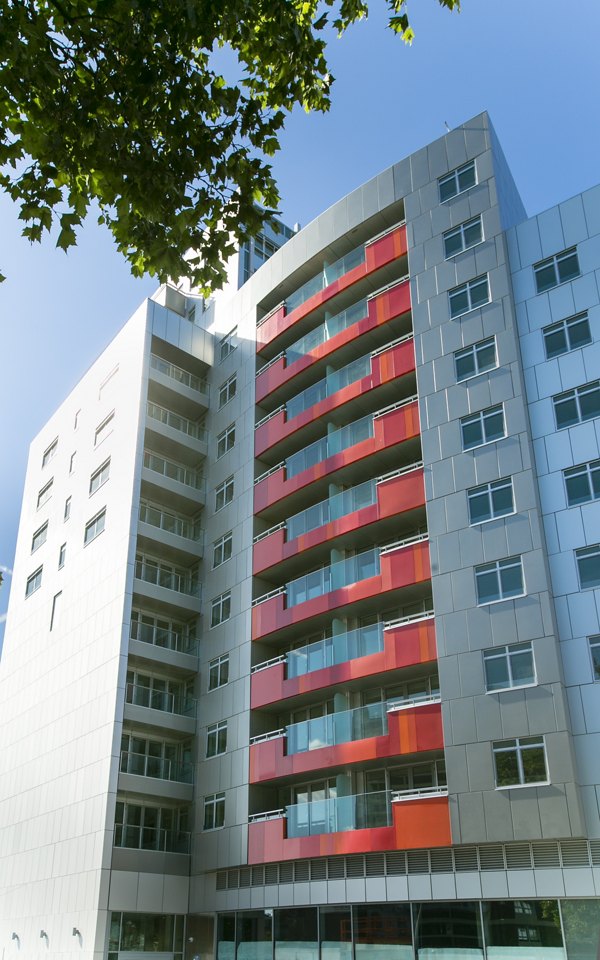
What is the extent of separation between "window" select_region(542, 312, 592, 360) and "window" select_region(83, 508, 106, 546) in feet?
69.6

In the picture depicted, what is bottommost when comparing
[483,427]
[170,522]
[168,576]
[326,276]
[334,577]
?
[334,577]

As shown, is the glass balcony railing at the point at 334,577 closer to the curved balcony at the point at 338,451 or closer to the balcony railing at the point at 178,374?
the curved balcony at the point at 338,451

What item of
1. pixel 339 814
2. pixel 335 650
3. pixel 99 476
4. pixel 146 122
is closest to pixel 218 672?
pixel 335 650

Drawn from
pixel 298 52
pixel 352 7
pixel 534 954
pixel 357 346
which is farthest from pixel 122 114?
pixel 357 346

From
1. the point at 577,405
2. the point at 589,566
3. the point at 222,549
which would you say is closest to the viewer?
the point at 589,566

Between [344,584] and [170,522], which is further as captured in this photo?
[170,522]

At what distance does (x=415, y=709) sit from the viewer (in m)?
25.6

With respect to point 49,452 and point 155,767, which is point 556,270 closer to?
point 155,767

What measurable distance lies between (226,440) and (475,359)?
1469 cm

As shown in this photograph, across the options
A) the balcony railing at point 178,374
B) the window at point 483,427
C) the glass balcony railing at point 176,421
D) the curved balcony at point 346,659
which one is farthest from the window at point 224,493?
the window at point 483,427

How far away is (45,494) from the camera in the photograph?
4816 cm

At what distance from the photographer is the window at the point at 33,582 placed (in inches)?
1793

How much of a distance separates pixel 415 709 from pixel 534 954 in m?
6.84

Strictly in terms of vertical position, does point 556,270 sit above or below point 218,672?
above
